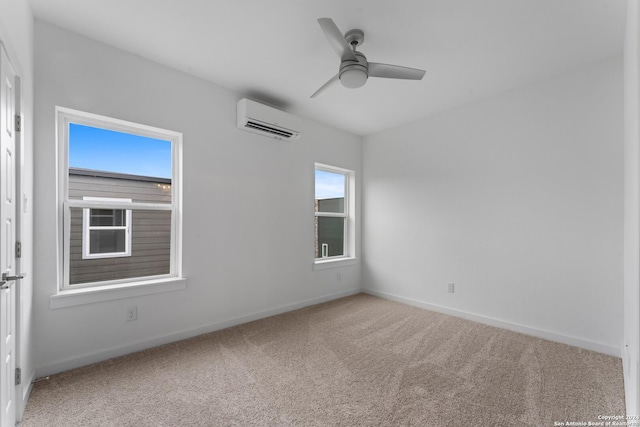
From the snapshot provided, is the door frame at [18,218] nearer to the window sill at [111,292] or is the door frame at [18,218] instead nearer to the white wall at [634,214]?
the window sill at [111,292]

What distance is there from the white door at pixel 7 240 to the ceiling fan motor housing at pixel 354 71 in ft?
6.19

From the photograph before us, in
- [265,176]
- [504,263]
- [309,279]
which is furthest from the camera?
[309,279]

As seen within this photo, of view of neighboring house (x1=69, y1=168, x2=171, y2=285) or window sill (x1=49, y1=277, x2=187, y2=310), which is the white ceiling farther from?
window sill (x1=49, y1=277, x2=187, y2=310)

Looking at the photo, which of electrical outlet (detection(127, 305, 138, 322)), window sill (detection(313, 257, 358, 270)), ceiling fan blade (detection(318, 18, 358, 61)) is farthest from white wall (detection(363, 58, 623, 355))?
electrical outlet (detection(127, 305, 138, 322))

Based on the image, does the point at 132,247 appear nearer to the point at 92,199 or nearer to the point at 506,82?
the point at 92,199

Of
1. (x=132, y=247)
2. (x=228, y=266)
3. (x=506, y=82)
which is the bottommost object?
(x=228, y=266)

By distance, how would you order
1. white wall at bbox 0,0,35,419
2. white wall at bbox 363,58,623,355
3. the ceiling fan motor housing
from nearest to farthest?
white wall at bbox 0,0,35,419
the ceiling fan motor housing
white wall at bbox 363,58,623,355

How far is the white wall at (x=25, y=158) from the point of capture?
166 cm

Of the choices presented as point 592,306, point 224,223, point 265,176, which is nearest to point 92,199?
point 224,223

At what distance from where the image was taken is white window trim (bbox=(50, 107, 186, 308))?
2.35 metres

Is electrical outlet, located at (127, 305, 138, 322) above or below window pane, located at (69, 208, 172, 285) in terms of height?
below

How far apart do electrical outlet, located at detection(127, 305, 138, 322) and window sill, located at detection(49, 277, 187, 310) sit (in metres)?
0.11

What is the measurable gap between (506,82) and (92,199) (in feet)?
13.4

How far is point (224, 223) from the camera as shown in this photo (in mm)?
3197
